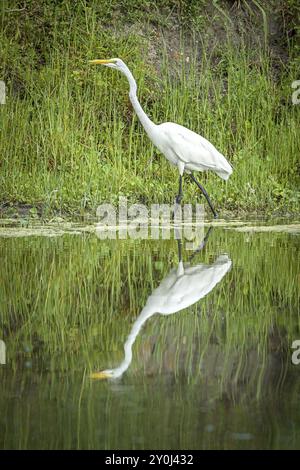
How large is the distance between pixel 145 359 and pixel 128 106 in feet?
25.0

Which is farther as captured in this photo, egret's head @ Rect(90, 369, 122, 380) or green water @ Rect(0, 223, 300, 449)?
egret's head @ Rect(90, 369, 122, 380)

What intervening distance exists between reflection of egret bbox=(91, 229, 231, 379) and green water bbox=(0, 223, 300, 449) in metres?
0.03

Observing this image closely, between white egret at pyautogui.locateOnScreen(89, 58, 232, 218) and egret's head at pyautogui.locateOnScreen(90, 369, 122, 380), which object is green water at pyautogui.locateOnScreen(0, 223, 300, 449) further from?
white egret at pyautogui.locateOnScreen(89, 58, 232, 218)

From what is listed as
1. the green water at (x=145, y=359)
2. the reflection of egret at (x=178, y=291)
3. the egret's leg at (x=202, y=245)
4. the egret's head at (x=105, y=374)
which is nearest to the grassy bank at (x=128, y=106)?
the egret's leg at (x=202, y=245)

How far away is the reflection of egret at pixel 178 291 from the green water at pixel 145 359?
26mm

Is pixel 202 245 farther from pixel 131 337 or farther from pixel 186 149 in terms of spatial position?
pixel 131 337

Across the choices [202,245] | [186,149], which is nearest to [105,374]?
[202,245]

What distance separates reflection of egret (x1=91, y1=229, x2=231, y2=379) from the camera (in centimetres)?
304

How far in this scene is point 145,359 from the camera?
2.85 m

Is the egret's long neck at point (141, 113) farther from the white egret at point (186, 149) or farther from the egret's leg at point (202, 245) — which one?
the egret's leg at point (202, 245)

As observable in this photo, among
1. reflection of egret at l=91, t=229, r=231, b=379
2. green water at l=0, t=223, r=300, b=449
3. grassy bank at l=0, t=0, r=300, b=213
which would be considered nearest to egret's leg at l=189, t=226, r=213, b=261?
reflection of egret at l=91, t=229, r=231, b=379

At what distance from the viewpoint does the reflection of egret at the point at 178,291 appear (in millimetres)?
3037

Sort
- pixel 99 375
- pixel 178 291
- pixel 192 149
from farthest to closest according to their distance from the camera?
pixel 192 149 < pixel 178 291 < pixel 99 375

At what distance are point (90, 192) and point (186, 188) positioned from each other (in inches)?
41.1
